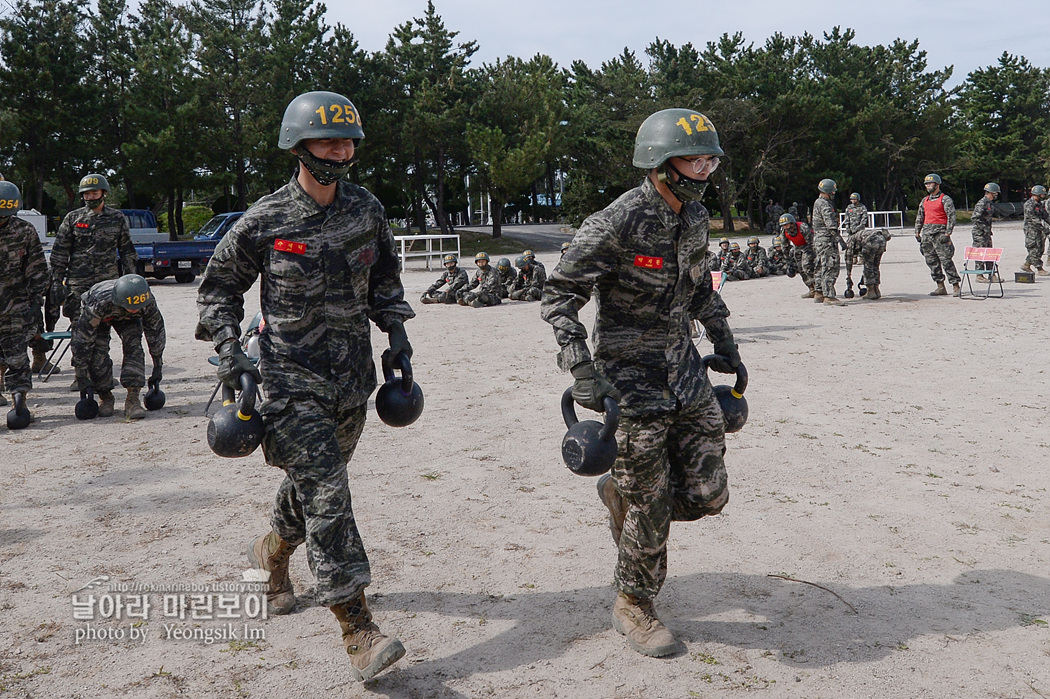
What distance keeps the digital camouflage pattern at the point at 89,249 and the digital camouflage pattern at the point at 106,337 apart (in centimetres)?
98

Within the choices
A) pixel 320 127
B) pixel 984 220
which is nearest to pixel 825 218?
pixel 984 220

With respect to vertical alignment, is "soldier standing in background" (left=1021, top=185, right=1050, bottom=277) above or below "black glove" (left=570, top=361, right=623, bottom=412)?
above

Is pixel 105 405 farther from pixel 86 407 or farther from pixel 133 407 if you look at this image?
pixel 133 407

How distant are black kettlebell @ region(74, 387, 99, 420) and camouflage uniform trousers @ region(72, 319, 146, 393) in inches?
3.9

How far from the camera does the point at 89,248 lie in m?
9.13

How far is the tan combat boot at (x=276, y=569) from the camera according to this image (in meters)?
3.97

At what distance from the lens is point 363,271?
3738 millimetres

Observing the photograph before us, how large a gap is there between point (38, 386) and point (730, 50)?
165 feet

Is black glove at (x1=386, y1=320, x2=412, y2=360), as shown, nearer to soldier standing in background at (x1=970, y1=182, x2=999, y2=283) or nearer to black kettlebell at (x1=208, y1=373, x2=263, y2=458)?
black kettlebell at (x1=208, y1=373, x2=263, y2=458)

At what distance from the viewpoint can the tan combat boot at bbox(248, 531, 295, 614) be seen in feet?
13.0

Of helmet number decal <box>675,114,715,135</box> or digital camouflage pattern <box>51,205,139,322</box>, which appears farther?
digital camouflage pattern <box>51,205,139,322</box>

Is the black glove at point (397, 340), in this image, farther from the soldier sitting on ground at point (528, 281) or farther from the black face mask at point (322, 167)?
the soldier sitting on ground at point (528, 281)

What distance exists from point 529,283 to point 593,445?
15.6 metres

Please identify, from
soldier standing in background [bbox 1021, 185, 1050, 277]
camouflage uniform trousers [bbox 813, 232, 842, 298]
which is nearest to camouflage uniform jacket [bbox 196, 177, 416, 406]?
camouflage uniform trousers [bbox 813, 232, 842, 298]
